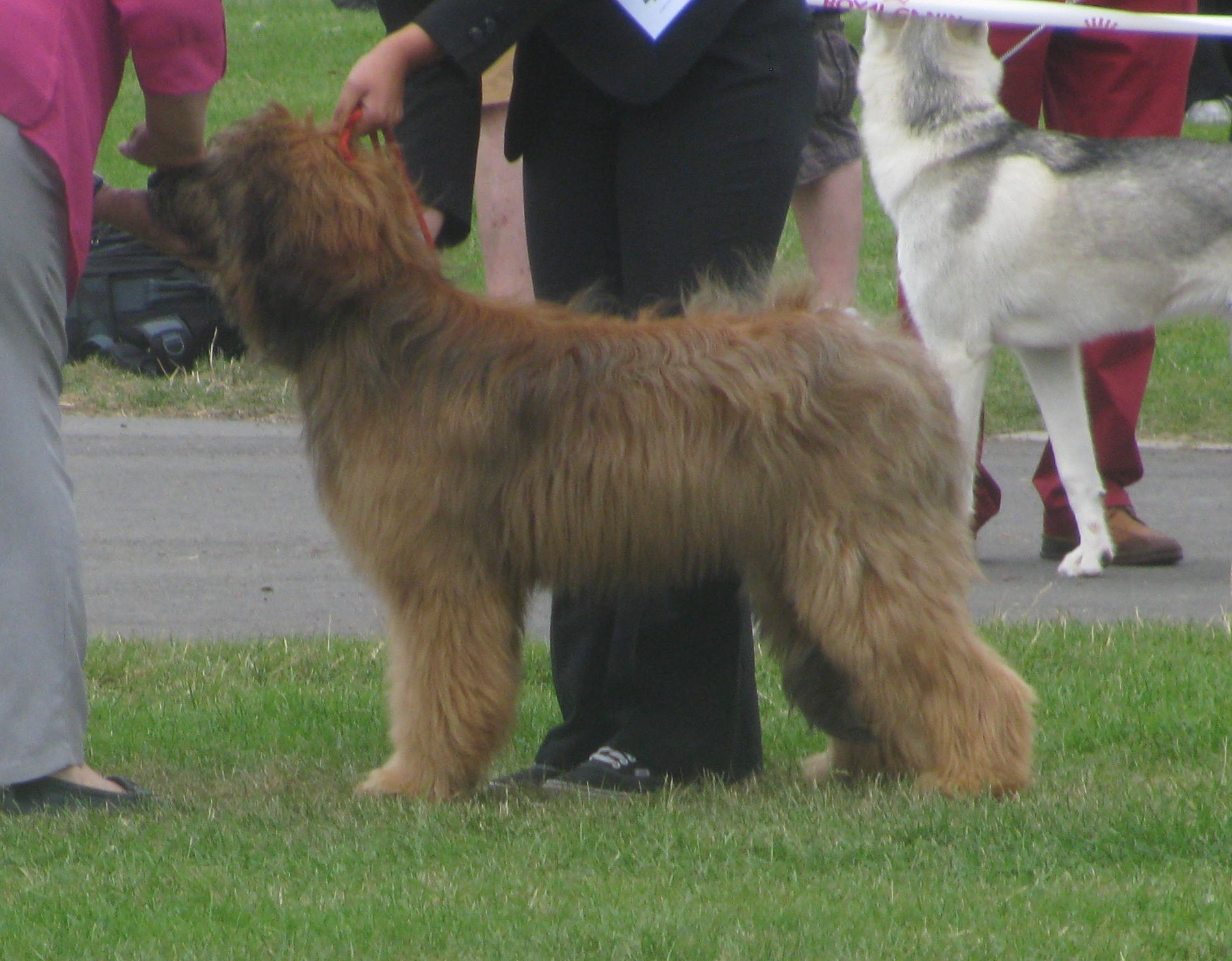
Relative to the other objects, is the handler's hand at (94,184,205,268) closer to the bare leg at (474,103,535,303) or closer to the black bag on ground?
the bare leg at (474,103,535,303)

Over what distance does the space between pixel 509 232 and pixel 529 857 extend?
3.41 metres

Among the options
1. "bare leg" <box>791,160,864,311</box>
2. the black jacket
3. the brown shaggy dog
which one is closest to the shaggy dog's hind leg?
the brown shaggy dog

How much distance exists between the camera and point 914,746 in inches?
150

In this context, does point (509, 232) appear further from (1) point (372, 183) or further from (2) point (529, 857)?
(2) point (529, 857)

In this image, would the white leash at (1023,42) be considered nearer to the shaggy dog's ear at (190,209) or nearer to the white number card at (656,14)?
the white number card at (656,14)

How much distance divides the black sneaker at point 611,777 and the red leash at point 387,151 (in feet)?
3.83

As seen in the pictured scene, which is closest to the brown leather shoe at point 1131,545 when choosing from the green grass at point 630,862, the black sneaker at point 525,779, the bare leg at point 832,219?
the bare leg at point 832,219

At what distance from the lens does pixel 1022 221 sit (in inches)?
240

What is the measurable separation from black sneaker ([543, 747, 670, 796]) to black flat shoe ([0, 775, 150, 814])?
0.90 metres

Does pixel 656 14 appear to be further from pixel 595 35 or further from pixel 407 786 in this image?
pixel 407 786

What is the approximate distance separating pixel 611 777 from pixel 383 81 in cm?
154

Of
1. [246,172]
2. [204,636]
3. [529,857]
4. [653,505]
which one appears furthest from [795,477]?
[204,636]

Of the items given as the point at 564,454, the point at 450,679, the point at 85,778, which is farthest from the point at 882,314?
the point at 85,778

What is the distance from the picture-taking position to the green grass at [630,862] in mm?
2973
